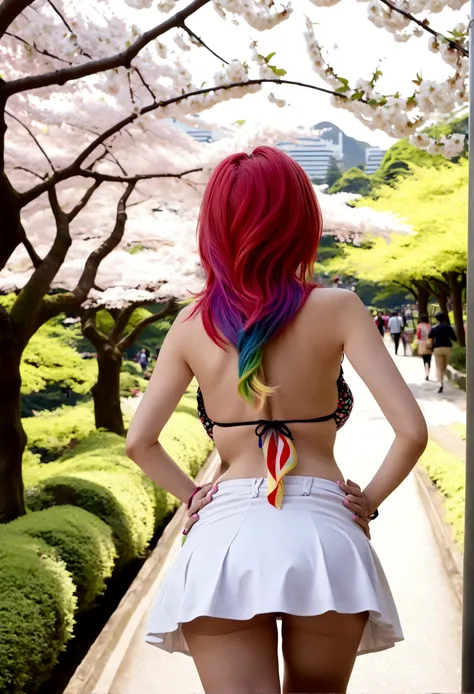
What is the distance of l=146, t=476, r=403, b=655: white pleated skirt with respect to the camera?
1.56 meters

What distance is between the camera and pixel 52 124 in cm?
836

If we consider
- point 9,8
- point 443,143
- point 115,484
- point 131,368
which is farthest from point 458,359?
point 9,8

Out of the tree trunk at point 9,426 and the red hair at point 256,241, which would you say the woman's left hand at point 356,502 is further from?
the tree trunk at point 9,426

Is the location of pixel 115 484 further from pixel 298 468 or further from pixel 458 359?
pixel 458 359

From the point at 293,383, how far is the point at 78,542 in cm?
384

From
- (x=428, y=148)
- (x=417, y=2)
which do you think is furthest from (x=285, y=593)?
(x=428, y=148)

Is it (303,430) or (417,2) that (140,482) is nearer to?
(417,2)

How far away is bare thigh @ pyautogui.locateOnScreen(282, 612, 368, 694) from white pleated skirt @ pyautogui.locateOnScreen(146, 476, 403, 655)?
5 centimetres

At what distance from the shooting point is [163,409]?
185 cm

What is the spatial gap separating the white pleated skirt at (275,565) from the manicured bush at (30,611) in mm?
2156

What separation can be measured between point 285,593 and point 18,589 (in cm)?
285

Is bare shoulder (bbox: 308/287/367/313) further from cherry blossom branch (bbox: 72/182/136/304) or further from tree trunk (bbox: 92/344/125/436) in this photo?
tree trunk (bbox: 92/344/125/436)

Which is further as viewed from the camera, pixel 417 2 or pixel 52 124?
pixel 52 124

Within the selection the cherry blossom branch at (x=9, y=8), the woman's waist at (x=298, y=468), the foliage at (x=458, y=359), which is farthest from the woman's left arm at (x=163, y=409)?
the foliage at (x=458, y=359)
